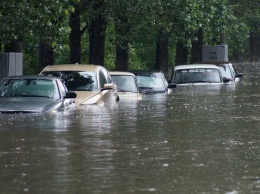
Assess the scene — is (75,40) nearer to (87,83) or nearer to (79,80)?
(79,80)

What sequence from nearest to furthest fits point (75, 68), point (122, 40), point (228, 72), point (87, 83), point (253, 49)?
point (87, 83), point (75, 68), point (122, 40), point (228, 72), point (253, 49)

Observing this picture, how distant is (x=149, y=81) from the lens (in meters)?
34.8

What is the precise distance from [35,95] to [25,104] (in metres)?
1.13

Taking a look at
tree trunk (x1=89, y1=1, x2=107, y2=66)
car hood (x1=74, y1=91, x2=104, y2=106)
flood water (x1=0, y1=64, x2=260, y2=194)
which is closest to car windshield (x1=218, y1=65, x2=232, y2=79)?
tree trunk (x1=89, y1=1, x2=107, y2=66)

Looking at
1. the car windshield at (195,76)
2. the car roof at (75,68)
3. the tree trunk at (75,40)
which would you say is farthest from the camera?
the tree trunk at (75,40)

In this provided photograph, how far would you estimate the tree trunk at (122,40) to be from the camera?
41.5 metres

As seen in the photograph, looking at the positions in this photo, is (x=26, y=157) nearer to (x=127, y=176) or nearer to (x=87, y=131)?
(x=127, y=176)

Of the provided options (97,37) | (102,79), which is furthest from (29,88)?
(97,37)

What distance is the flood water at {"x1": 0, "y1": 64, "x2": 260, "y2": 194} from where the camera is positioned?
11.9 meters

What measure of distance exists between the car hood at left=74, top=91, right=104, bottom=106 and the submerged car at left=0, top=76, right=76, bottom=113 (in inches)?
→ 21.3

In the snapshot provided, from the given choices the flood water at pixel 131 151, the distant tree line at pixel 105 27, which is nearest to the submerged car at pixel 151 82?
the distant tree line at pixel 105 27

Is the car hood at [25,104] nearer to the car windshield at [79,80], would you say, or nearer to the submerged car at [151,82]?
the car windshield at [79,80]

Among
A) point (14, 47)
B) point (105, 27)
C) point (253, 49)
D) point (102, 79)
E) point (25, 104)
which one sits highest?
point (253, 49)

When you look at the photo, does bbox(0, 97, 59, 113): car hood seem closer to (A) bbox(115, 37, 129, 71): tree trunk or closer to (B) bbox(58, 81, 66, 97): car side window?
(B) bbox(58, 81, 66, 97): car side window
